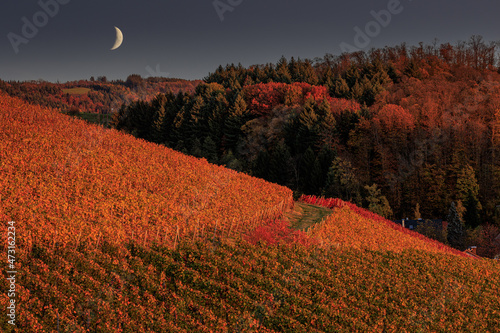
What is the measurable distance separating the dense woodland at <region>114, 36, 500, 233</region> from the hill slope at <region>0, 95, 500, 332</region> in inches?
1129

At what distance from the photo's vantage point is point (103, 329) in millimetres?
11094

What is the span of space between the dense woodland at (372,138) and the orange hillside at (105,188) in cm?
2911

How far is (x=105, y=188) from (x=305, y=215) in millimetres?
15572

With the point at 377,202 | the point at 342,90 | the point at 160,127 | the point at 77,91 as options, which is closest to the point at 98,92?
the point at 77,91

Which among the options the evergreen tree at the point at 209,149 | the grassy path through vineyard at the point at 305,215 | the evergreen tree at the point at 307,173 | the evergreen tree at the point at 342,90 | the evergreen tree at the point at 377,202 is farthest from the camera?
the evergreen tree at the point at 342,90

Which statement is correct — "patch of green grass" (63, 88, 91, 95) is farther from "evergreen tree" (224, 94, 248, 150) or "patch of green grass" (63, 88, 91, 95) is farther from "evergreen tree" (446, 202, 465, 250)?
"evergreen tree" (446, 202, 465, 250)

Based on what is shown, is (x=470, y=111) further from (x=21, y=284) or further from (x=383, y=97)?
(x=21, y=284)

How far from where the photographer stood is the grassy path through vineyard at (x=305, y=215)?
88.9ft

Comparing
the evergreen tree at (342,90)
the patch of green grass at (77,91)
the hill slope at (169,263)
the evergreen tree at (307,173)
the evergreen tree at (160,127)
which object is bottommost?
the hill slope at (169,263)

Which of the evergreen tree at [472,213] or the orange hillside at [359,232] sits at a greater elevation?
the evergreen tree at [472,213]

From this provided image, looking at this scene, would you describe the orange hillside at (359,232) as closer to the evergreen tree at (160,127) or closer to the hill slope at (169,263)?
the hill slope at (169,263)

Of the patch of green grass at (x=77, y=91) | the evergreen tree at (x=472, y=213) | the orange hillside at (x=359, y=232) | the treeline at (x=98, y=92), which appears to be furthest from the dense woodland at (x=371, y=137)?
the patch of green grass at (x=77, y=91)

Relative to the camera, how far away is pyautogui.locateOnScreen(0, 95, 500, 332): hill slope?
12461mm

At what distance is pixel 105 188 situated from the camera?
2066 centimetres
